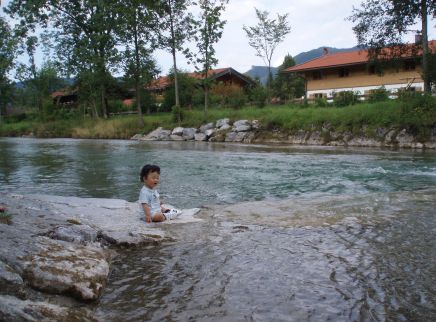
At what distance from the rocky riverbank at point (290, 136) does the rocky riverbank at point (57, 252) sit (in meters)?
20.2

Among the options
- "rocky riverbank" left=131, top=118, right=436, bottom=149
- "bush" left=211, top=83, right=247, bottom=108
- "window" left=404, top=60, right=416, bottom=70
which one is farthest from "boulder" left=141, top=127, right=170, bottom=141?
"window" left=404, top=60, right=416, bottom=70

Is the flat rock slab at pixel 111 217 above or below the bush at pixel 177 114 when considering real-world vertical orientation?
Result: below

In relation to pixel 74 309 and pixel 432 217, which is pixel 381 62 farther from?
pixel 74 309

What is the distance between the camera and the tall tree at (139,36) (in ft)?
121

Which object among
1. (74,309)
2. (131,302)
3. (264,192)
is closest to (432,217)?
(264,192)

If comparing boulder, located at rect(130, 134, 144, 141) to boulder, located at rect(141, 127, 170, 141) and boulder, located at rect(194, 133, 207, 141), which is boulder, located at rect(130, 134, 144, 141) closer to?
boulder, located at rect(141, 127, 170, 141)

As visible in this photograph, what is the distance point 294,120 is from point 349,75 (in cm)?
1785

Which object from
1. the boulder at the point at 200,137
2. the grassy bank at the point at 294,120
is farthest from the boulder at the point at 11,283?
the boulder at the point at 200,137

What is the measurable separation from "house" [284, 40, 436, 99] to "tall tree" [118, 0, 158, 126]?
52.5 feet

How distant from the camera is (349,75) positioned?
44094mm

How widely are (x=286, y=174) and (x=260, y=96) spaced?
2553 centimetres

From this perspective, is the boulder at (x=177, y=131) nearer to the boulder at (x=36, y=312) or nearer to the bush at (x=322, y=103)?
the bush at (x=322, y=103)

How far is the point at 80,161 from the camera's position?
60.3ft

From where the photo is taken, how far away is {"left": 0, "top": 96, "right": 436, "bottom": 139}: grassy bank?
955 inches
